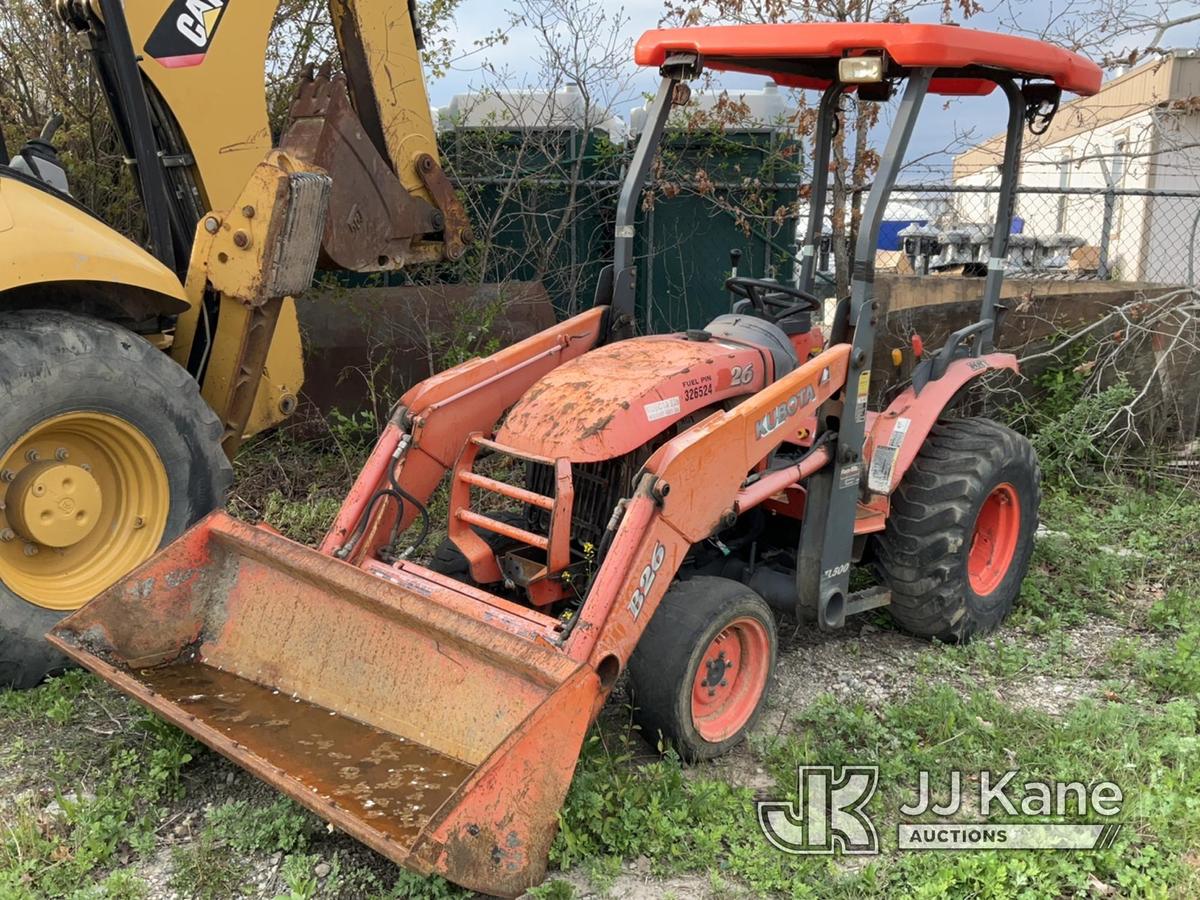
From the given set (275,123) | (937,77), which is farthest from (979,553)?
(275,123)

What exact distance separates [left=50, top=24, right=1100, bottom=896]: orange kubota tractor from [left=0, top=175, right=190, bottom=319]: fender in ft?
3.43

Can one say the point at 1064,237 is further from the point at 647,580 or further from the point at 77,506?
the point at 77,506

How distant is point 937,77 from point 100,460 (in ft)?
12.0

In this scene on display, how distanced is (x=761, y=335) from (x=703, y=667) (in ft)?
4.39

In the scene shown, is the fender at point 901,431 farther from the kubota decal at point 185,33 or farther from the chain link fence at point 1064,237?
the chain link fence at point 1064,237

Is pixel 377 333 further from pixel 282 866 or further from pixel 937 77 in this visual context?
pixel 282 866

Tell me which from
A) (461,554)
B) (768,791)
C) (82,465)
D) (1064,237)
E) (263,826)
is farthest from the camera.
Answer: (1064,237)

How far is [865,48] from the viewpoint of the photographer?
3619 millimetres

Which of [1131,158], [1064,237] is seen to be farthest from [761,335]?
[1064,237]

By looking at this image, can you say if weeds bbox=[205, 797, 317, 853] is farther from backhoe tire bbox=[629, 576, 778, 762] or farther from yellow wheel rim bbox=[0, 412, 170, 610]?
yellow wheel rim bbox=[0, 412, 170, 610]

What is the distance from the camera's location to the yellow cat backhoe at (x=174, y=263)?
3.74 metres

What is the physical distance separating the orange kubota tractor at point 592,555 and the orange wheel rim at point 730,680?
0.01 metres

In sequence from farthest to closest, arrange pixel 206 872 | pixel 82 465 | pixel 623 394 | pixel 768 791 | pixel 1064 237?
pixel 1064 237 → pixel 82 465 → pixel 623 394 → pixel 768 791 → pixel 206 872

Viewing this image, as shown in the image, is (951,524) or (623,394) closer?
(623,394)
